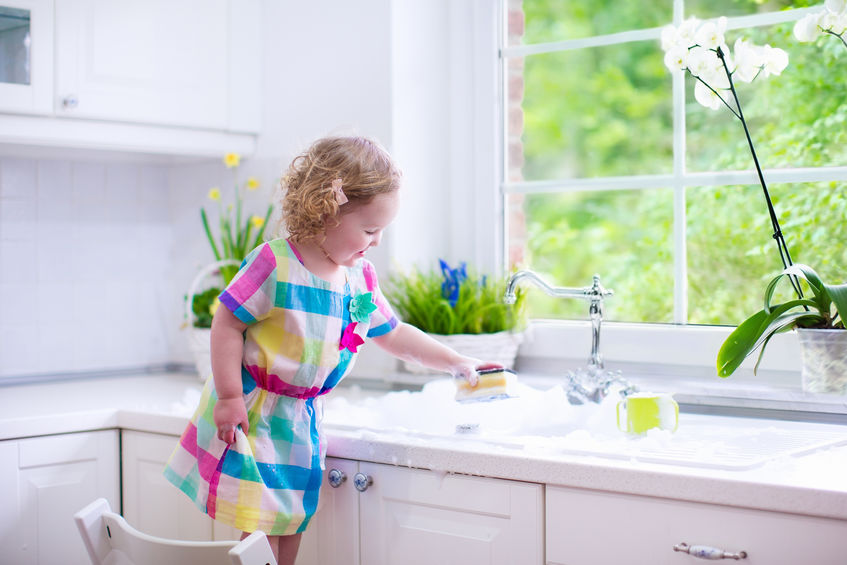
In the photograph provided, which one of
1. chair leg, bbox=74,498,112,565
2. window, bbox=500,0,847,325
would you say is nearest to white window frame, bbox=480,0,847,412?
window, bbox=500,0,847,325

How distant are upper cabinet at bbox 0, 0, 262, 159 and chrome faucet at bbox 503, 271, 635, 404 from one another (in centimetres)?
86

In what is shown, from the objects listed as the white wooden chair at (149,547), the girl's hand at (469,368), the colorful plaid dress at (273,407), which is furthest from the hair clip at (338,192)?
the white wooden chair at (149,547)

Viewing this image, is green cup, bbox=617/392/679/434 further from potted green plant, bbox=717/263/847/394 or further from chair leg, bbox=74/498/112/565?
chair leg, bbox=74/498/112/565

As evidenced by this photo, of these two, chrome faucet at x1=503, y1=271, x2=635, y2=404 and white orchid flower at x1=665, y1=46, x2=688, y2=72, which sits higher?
white orchid flower at x1=665, y1=46, x2=688, y2=72

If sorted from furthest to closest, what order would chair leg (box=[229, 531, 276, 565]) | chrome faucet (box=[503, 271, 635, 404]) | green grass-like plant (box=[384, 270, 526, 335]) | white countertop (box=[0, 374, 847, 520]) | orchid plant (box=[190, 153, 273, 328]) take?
1. orchid plant (box=[190, 153, 273, 328])
2. green grass-like plant (box=[384, 270, 526, 335])
3. chrome faucet (box=[503, 271, 635, 404])
4. white countertop (box=[0, 374, 847, 520])
5. chair leg (box=[229, 531, 276, 565])

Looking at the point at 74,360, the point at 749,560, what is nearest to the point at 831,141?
the point at 749,560

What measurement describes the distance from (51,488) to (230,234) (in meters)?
0.74

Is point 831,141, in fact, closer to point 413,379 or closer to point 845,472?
point 845,472

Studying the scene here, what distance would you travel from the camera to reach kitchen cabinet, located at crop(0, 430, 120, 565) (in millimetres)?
1556

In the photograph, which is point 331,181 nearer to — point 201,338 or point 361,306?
point 361,306

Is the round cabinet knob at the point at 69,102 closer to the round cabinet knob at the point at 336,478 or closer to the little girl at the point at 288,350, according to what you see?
the little girl at the point at 288,350

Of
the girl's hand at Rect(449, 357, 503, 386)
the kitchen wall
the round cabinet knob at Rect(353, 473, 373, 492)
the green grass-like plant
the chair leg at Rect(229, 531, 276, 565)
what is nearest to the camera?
the chair leg at Rect(229, 531, 276, 565)

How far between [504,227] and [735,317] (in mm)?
561

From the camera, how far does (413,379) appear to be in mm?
1816
